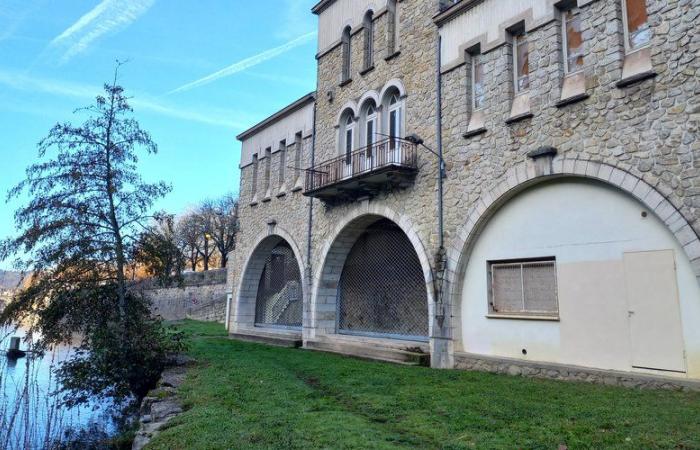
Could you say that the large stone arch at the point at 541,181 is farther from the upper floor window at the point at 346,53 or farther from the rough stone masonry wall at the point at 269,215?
the upper floor window at the point at 346,53

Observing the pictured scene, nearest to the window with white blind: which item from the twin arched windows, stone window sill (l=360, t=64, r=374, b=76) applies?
the twin arched windows

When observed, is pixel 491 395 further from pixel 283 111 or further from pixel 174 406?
pixel 283 111

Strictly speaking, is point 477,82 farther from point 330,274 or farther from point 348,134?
point 330,274

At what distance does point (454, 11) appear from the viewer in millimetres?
10727

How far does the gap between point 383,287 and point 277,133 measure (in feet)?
25.5

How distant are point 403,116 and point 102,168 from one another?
680 centimetres

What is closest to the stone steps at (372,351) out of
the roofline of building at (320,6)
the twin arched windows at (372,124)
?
the twin arched windows at (372,124)

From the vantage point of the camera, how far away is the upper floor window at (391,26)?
13.0m

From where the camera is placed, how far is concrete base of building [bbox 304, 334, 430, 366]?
10570 millimetres

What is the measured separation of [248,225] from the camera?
65.0ft

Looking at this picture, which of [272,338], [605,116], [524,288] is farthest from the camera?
[272,338]

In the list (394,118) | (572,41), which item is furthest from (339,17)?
(572,41)

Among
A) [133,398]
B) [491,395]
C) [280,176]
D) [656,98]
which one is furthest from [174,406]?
[280,176]

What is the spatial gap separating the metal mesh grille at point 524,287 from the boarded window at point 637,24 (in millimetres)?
3716
